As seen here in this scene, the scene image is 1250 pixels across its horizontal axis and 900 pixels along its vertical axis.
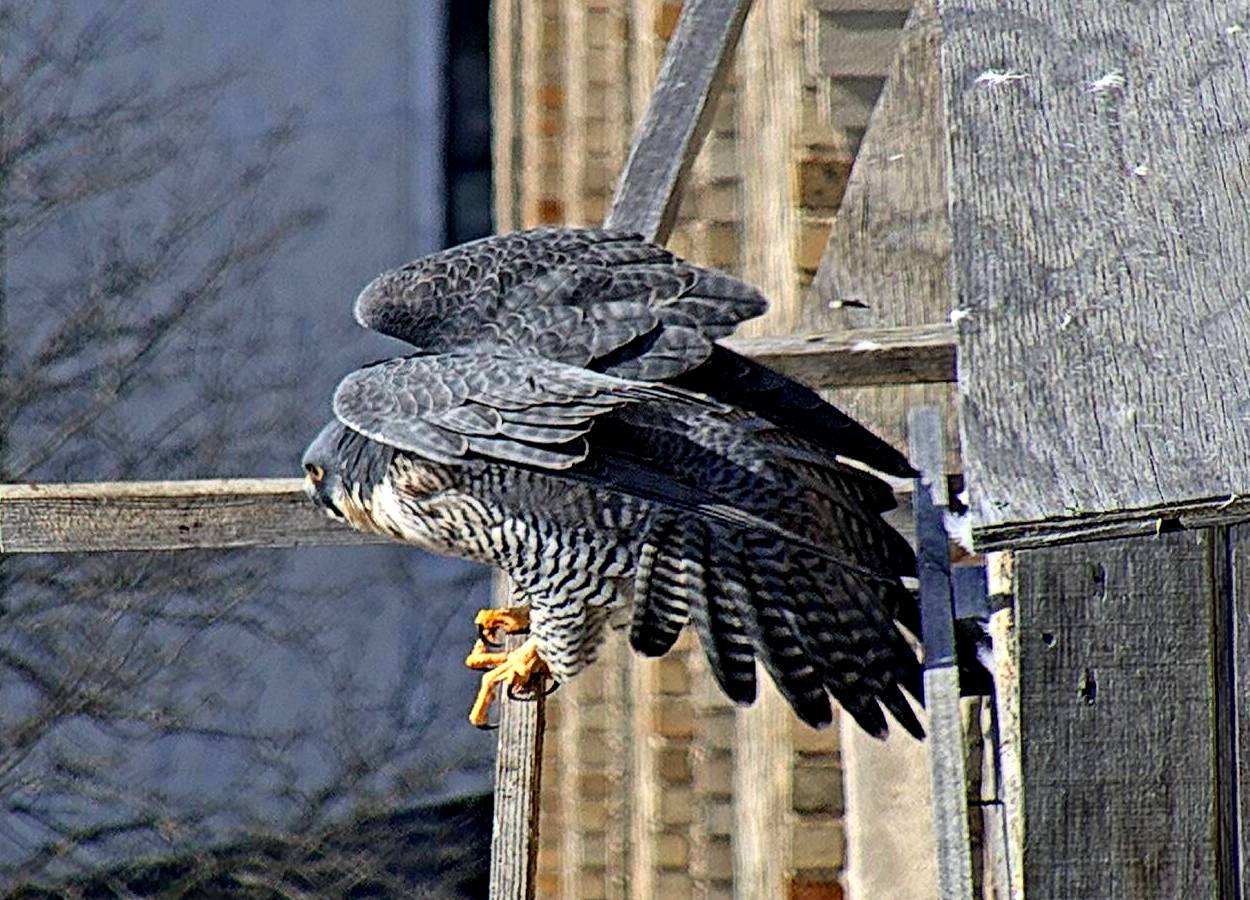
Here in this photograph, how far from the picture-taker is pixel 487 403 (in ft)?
8.99

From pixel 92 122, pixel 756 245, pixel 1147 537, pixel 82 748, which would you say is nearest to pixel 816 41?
pixel 756 245

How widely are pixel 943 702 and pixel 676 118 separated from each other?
1492 millimetres

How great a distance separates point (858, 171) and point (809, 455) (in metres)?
0.92

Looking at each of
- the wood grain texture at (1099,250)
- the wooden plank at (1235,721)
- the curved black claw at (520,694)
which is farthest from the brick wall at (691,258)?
the wooden plank at (1235,721)

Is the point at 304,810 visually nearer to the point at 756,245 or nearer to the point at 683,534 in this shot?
the point at 756,245

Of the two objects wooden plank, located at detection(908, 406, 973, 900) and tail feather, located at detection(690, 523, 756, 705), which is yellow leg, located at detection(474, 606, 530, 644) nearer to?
tail feather, located at detection(690, 523, 756, 705)

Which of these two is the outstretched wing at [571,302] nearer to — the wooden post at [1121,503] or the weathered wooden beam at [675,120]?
the weathered wooden beam at [675,120]

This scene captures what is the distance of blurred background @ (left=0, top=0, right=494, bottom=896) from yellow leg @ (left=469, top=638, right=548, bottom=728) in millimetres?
3347

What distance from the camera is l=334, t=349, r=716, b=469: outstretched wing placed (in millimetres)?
2656

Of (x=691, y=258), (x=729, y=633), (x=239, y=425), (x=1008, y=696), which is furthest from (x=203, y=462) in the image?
(x=1008, y=696)

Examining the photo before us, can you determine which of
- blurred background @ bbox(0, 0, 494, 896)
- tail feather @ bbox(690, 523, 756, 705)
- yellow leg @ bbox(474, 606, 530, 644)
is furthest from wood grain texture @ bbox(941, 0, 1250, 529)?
blurred background @ bbox(0, 0, 494, 896)

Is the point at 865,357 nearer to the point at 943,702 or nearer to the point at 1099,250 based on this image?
the point at 943,702

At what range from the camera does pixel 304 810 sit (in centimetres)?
667

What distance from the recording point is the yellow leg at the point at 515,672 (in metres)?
3.29
